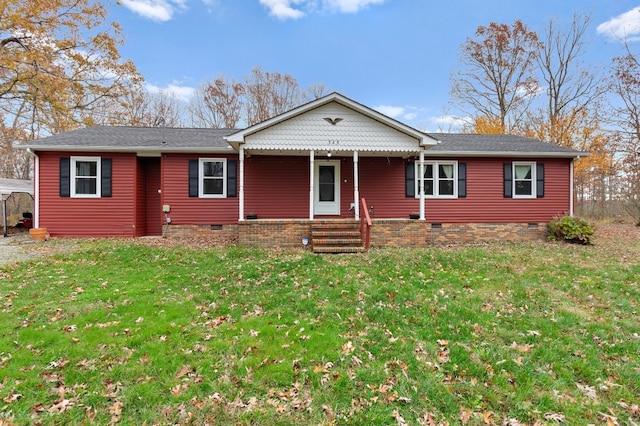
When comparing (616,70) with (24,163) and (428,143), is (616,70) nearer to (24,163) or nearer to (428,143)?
(428,143)

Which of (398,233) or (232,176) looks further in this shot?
(232,176)

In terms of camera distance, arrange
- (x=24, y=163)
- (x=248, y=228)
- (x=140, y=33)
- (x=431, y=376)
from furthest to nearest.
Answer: (x=24, y=163), (x=140, y=33), (x=248, y=228), (x=431, y=376)

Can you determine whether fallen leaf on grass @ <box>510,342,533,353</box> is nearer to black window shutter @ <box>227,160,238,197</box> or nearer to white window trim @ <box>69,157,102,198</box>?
black window shutter @ <box>227,160,238,197</box>

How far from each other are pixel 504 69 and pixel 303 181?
20.4 meters

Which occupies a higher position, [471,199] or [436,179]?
[436,179]

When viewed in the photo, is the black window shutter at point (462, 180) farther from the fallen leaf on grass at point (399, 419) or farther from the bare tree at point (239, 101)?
the bare tree at point (239, 101)

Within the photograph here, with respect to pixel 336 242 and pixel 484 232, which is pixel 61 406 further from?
pixel 484 232

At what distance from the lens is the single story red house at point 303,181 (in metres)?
10.1

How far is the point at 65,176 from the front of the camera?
1102 cm

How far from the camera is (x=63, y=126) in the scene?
1841 cm

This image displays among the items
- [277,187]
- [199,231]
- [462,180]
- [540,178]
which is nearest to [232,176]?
[277,187]

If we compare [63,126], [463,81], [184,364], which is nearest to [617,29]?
[463,81]

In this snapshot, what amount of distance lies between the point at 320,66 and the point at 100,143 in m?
18.4

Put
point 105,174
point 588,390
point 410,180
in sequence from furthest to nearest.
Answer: point 410,180, point 105,174, point 588,390
